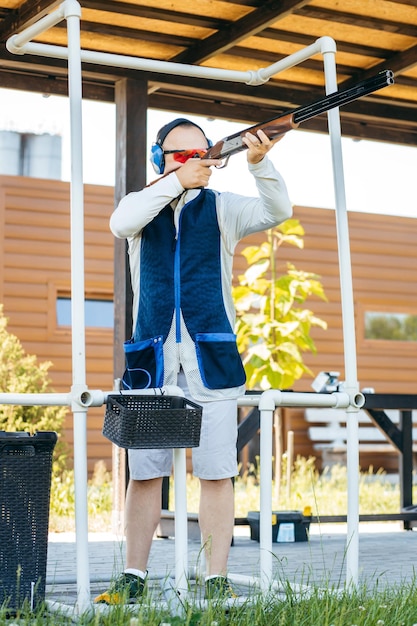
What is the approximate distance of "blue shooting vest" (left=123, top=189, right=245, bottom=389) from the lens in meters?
3.18

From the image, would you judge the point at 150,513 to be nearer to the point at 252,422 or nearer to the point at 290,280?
the point at 252,422

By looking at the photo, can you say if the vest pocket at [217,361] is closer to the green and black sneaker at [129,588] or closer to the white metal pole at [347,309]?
the white metal pole at [347,309]

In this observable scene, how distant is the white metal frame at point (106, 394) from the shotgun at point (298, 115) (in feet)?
1.39

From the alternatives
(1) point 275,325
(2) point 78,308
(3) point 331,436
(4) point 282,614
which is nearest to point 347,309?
(2) point 78,308

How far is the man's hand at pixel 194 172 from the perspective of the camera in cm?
314

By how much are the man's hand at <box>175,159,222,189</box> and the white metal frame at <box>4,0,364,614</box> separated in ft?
0.98

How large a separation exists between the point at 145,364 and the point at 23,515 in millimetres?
573

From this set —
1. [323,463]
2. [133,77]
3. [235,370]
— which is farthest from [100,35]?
[323,463]

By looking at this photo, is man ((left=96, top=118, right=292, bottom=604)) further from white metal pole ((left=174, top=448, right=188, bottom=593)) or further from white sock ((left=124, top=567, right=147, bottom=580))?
white metal pole ((left=174, top=448, right=188, bottom=593))

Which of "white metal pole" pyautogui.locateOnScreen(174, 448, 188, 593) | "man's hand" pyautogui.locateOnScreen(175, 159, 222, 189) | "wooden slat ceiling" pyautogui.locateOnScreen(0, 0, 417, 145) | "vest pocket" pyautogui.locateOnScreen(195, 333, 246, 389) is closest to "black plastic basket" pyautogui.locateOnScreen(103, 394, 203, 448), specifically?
"white metal pole" pyautogui.locateOnScreen(174, 448, 188, 593)

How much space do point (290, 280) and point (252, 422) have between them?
9.21ft

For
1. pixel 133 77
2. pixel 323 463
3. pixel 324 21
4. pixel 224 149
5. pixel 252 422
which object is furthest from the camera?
pixel 323 463

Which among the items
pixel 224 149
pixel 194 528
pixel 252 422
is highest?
pixel 224 149

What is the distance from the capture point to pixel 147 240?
3.30m
